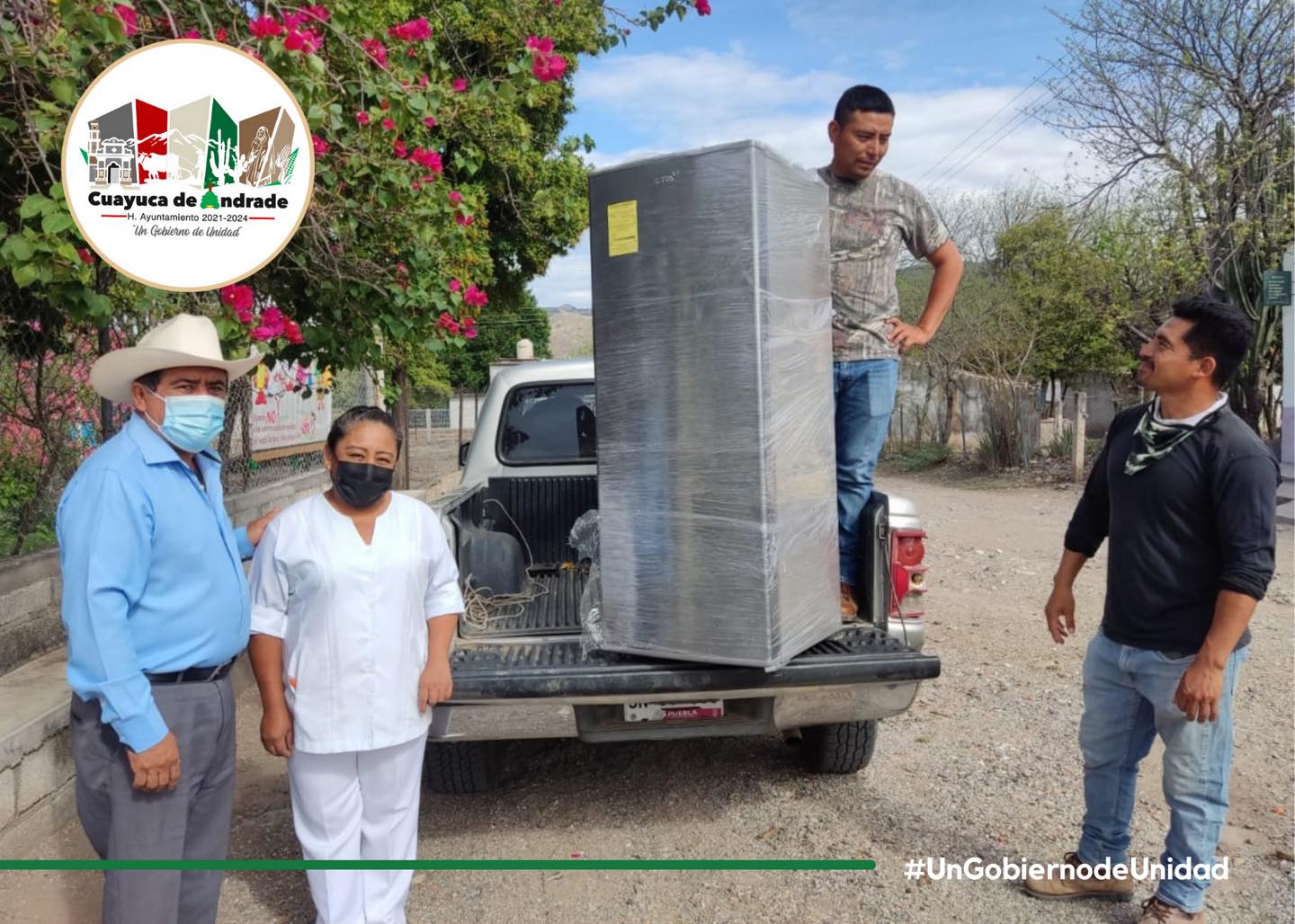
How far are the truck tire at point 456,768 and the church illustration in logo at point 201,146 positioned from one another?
2.26 m

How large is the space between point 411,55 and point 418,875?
320 cm

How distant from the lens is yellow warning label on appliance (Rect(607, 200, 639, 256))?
2988 mm

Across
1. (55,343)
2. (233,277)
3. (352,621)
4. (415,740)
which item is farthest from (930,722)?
(55,343)

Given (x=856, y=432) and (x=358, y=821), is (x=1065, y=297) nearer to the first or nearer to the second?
(x=856, y=432)

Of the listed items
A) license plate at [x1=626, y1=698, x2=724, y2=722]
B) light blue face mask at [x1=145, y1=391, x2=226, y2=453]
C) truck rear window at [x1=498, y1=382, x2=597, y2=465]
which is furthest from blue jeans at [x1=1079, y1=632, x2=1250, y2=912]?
truck rear window at [x1=498, y1=382, x2=597, y2=465]

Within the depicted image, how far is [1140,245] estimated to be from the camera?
14.1 m

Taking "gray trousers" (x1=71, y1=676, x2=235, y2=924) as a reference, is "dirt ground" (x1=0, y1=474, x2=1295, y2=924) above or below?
below

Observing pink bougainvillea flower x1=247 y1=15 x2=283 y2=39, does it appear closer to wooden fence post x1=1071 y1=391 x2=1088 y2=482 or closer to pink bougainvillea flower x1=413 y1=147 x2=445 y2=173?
pink bougainvillea flower x1=413 y1=147 x2=445 y2=173

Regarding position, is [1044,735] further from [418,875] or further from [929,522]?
[929,522]

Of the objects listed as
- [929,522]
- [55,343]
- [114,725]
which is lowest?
[929,522]

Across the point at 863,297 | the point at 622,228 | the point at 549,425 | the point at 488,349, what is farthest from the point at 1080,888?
the point at 488,349

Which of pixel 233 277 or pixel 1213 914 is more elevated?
pixel 233 277

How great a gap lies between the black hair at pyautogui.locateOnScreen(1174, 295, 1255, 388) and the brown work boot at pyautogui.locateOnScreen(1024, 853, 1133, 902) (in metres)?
1.58

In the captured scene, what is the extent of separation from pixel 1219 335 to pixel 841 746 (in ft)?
6.96
